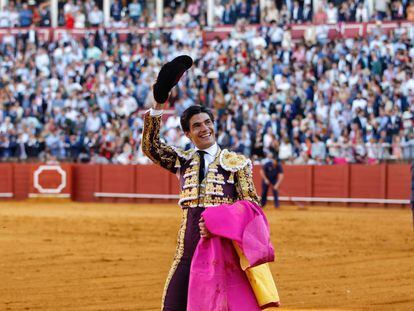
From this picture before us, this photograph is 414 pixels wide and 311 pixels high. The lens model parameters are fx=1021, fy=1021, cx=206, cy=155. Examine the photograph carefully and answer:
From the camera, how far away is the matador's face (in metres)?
4.62

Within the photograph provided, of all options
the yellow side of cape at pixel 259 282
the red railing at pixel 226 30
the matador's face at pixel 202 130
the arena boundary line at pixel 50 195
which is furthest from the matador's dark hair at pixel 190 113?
the arena boundary line at pixel 50 195

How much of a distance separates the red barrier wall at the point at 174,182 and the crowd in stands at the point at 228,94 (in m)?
0.28

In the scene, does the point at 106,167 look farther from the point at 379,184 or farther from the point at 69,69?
the point at 379,184

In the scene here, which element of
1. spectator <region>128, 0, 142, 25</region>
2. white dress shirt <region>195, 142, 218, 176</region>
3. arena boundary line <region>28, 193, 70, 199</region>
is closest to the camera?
white dress shirt <region>195, 142, 218, 176</region>

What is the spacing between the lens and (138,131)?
21594 millimetres

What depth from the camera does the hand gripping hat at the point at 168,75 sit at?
14.6 ft

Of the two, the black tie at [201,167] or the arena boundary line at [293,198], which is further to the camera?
the arena boundary line at [293,198]

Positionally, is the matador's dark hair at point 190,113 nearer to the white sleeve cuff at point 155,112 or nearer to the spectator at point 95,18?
the white sleeve cuff at point 155,112

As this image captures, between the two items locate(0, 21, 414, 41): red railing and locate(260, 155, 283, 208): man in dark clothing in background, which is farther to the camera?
locate(0, 21, 414, 41): red railing

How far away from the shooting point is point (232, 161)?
4.68 metres

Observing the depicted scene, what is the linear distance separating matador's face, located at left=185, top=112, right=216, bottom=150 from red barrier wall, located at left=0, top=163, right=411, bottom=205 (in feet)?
52.2

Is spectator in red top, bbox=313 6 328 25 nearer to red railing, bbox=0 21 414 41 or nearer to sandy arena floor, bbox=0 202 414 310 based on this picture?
red railing, bbox=0 21 414 41

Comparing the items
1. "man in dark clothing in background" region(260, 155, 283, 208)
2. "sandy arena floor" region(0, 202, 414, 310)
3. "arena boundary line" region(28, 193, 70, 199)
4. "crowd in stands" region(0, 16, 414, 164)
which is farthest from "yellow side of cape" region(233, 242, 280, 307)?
"arena boundary line" region(28, 193, 70, 199)

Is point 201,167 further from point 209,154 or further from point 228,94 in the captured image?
point 228,94
